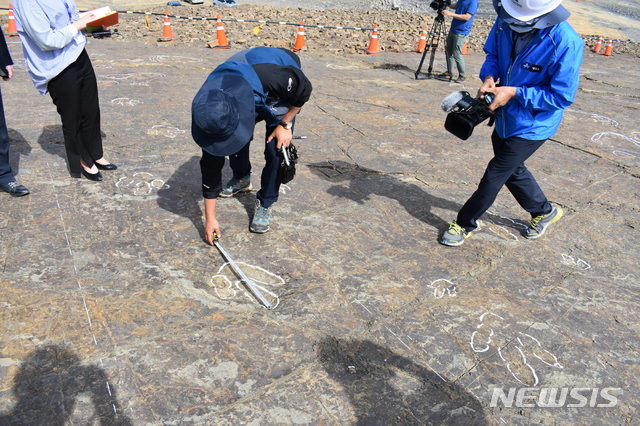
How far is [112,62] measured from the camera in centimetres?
790

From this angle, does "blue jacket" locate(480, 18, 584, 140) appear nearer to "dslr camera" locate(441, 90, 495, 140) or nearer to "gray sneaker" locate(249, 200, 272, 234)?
"dslr camera" locate(441, 90, 495, 140)

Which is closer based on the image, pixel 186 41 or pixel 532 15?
pixel 532 15

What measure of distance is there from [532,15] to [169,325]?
2.82 meters

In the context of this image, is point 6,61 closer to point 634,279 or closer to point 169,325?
point 169,325

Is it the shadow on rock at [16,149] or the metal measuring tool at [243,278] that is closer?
the metal measuring tool at [243,278]

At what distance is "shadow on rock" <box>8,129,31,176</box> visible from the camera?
413 cm

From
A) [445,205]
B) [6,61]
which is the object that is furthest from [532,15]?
[6,61]

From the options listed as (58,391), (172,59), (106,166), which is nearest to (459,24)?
(172,59)

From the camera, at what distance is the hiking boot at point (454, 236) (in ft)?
11.8

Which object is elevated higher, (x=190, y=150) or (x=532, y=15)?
(x=532, y=15)

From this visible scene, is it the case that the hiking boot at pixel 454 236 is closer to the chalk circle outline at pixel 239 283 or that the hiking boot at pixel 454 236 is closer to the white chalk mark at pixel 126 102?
the chalk circle outline at pixel 239 283

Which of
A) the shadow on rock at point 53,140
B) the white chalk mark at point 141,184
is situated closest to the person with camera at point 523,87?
the white chalk mark at point 141,184

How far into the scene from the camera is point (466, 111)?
10.3 ft

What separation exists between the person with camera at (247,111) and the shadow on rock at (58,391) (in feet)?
3.99
